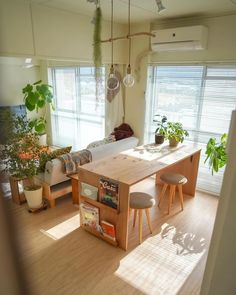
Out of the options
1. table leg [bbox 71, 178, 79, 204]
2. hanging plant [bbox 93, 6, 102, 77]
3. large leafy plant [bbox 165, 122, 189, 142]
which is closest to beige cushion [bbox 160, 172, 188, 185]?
large leafy plant [bbox 165, 122, 189, 142]

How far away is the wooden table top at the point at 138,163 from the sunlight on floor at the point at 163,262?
84 centimetres

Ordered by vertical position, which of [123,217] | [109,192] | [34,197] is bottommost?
[34,197]

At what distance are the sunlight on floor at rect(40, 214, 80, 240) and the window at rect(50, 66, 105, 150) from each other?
2.60 m

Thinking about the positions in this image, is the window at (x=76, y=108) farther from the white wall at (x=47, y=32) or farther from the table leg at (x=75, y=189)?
the table leg at (x=75, y=189)

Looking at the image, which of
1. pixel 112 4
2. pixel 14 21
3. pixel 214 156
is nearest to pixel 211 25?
pixel 112 4

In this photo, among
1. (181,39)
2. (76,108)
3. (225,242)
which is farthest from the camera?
(76,108)

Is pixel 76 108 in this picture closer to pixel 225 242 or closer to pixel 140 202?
pixel 140 202

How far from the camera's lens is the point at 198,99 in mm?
3828

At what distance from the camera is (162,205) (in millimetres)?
3543

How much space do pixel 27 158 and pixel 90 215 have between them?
3.65 ft

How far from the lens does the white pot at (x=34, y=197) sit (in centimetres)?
320

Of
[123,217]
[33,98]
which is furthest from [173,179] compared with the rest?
[33,98]

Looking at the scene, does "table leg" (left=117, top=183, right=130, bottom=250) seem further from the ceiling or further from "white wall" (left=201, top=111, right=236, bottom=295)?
the ceiling

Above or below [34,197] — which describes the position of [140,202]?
above
